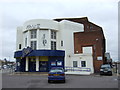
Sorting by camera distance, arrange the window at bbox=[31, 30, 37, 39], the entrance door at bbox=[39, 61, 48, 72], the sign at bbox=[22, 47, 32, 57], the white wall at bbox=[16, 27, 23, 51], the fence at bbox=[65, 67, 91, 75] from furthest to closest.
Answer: the white wall at bbox=[16, 27, 23, 51], the window at bbox=[31, 30, 37, 39], the entrance door at bbox=[39, 61, 48, 72], the sign at bbox=[22, 47, 32, 57], the fence at bbox=[65, 67, 91, 75]

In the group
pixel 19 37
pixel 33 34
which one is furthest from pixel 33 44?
pixel 19 37

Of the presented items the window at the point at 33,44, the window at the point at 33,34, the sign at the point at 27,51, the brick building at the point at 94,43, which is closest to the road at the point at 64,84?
the brick building at the point at 94,43

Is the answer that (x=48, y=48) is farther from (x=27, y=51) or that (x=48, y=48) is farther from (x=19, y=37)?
(x=19, y=37)

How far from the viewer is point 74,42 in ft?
121

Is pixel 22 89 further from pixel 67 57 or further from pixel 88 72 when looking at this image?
pixel 67 57

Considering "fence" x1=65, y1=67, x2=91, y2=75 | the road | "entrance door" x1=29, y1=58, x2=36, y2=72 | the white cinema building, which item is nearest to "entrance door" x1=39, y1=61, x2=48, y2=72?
the white cinema building

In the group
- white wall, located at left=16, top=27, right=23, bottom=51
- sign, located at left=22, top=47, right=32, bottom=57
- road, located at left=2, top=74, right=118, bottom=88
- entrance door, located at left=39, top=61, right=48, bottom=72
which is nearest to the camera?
road, located at left=2, top=74, right=118, bottom=88

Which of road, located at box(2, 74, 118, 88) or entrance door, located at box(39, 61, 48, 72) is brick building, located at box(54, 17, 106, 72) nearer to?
entrance door, located at box(39, 61, 48, 72)

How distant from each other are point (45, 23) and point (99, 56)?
12270 mm

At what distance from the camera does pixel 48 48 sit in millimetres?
33344

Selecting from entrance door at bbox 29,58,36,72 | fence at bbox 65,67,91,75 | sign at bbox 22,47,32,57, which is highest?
sign at bbox 22,47,32,57

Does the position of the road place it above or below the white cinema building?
below

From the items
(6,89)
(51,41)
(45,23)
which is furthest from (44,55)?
(6,89)

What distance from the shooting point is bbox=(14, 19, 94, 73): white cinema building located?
32.9 m
